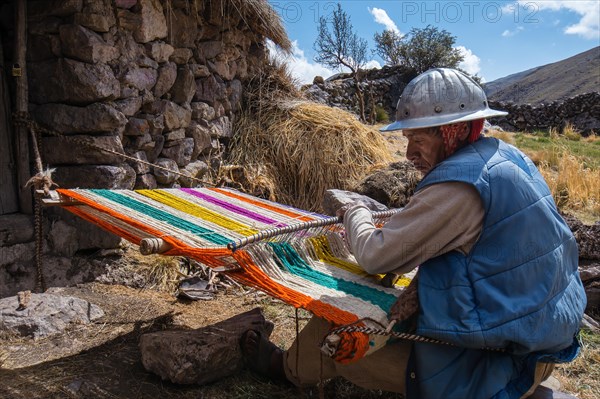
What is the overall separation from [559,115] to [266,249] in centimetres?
1525

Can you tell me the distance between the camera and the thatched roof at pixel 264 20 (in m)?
4.07

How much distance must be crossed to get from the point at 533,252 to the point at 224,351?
51.3 inches

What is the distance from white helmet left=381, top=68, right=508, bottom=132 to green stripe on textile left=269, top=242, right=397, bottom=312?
0.55m

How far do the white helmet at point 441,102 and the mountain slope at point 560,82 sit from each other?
87.4ft

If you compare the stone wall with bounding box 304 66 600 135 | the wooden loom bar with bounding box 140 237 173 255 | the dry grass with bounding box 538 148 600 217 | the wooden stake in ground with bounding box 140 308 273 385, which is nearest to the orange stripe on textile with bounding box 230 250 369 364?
the wooden loom bar with bounding box 140 237 173 255

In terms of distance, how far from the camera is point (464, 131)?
56.2 inches

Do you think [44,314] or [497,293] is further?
[44,314]

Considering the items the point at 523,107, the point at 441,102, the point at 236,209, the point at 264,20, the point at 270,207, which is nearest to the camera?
the point at 441,102

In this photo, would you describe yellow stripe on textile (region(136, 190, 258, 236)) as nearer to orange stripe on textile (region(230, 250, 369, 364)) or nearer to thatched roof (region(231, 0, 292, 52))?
orange stripe on textile (region(230, 250, 369, 364))

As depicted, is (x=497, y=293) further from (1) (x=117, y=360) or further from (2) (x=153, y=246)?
(1) (x=117, y=360)

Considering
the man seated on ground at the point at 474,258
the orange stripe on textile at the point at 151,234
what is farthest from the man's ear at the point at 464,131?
the orange stripe on textile at the point at 151,234

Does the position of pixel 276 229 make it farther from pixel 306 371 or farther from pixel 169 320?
pixel 169 320

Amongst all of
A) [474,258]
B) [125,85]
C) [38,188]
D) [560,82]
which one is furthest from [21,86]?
[560,82]

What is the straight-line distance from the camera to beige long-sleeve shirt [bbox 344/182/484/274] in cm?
128
